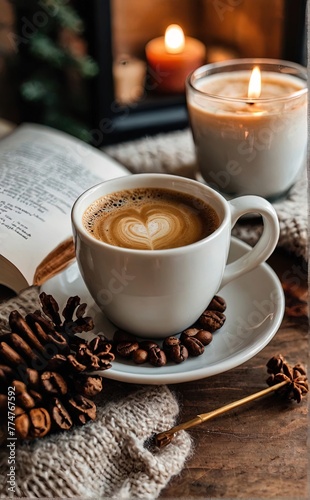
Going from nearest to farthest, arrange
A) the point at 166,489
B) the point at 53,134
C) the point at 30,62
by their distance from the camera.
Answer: the point at 166,489, the point at 53,134, the point at 30,62

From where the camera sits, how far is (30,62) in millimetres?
1347

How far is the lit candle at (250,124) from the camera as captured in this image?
99cm

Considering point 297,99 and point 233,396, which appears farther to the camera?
point 297,99

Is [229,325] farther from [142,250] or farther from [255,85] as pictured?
[255,85]

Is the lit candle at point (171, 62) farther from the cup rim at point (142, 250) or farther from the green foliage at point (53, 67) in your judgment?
the cup rim at point (142, 250)

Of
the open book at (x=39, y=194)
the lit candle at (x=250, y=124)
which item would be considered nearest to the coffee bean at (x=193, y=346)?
the open book at (x=39, y=194)

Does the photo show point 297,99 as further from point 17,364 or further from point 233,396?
point 17,364

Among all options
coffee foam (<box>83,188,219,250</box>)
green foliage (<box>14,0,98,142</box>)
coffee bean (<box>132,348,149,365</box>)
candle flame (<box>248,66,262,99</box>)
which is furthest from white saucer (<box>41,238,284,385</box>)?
green foliage (<box>14,0,98,142</box>)

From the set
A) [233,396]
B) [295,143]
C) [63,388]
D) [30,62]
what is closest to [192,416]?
[233,396]

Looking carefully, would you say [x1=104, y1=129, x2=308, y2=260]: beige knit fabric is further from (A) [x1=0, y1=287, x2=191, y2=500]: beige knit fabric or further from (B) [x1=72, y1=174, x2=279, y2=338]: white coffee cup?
(A) [x1=0, y1=287, x2=191, y2=500]: beige knit fabric

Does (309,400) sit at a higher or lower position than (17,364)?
lower

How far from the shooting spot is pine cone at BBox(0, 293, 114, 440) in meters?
0.67

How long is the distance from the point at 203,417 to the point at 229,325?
0.48 feet

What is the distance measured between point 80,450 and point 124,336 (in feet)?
0.52
